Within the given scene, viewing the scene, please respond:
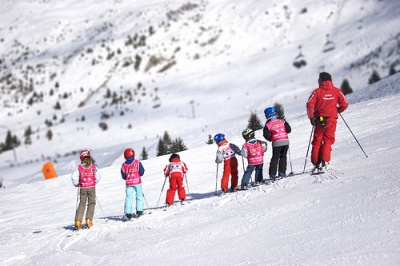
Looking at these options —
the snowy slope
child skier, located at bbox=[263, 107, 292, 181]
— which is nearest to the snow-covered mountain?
the snowy slope

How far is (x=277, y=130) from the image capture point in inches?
322

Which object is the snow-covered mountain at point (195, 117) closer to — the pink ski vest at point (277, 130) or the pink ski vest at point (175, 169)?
the pink ski vest at point (175, 169)

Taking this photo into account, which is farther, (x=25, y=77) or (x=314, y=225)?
(x=25, y=77)

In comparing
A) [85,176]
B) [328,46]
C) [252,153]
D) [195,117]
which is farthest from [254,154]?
[328,46]

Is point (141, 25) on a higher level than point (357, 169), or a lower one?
higher

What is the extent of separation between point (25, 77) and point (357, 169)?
57814 mm

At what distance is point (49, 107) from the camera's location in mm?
49656

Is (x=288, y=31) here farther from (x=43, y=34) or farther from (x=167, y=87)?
(x=43, y=34)

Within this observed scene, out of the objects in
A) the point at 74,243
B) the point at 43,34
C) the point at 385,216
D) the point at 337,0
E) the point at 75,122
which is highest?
the point at 43,34

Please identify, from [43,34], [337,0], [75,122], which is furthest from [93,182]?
[43,34]

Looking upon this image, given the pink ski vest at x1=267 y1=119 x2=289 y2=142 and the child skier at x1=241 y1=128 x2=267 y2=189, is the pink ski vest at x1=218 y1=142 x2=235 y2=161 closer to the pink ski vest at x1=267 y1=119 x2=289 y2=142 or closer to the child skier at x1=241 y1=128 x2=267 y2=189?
the child skier at x1=241 y1=128 x2=267 y2=189

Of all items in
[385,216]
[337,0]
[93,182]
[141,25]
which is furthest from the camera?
[141,25]

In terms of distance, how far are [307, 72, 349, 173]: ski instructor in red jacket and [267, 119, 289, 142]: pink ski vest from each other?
0.74 metres

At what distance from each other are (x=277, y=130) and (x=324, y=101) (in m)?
1.11
